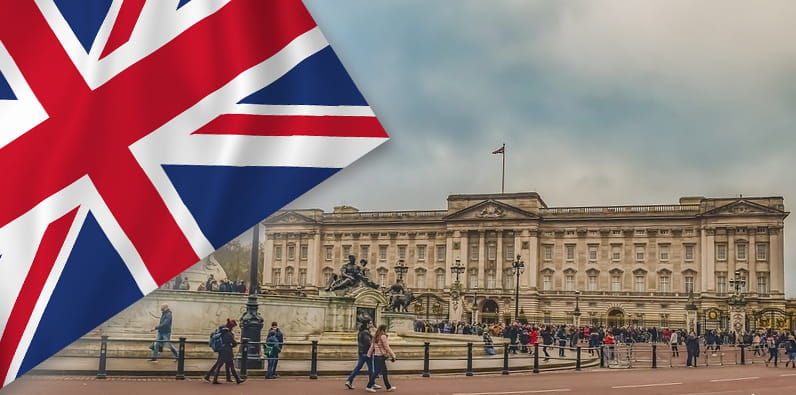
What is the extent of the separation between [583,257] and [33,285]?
9179cm

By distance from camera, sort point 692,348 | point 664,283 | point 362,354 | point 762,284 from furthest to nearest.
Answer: point 664,283, point 762,284, point 692,348, point 362,354

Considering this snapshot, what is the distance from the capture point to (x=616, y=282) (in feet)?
297

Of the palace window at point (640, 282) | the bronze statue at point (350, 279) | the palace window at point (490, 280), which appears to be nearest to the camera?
the bronze statue at point (350, 279)

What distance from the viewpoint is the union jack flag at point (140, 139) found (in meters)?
2.82

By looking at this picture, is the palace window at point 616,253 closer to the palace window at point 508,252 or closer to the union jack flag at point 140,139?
the palace window at point 508,252

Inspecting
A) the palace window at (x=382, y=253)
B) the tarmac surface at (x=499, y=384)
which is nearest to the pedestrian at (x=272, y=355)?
the tarmac surface at (x=499, y=384)

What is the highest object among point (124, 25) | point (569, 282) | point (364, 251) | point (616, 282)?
point (364, 251)

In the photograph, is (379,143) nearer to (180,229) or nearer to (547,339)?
(180,229)

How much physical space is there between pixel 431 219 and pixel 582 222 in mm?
16979

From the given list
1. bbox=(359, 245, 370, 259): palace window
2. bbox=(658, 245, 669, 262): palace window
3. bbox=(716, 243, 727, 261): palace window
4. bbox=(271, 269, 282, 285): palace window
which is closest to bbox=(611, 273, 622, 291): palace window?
bbox=(658, 245, 669, 262): palace window

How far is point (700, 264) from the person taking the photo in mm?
87375

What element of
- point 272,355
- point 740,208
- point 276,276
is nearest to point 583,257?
point 740,208

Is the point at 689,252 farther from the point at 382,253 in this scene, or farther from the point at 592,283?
the point at 382,253

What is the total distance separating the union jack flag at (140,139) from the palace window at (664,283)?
9029cm
